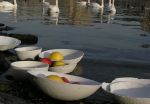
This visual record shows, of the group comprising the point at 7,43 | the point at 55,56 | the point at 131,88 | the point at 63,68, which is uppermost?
the point at 7,43

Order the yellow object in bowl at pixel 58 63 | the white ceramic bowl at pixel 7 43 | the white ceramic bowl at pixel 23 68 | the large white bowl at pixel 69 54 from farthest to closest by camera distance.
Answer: the white ceramic bowl at pixel 7 43 → the large white bowl at pixel 69 54 → the yellow object in bowl at pixel 58 63 → the white ceramic bowl at pixel 23 68

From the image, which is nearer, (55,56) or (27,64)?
(27,64)

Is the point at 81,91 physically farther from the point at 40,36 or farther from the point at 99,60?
the point at 40,36

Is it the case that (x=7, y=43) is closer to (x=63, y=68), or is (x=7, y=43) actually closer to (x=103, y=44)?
(x=63, y=68)

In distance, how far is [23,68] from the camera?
15.7m

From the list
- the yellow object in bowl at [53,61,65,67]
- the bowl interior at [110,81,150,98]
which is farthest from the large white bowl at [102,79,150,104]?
the yellow object in bowl at [53,61,65,67]

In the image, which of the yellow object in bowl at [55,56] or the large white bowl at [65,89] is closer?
the large white bowl at [65,89]

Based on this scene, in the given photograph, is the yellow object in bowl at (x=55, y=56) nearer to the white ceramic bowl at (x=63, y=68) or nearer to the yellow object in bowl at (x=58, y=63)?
the yellow object in bowl at (x=58, y=63)

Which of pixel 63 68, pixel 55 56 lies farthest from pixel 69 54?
pixel 63 68

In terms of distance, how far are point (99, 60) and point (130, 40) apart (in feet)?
31.7

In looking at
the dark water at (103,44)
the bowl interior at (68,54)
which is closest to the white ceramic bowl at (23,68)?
Result: the dark water at (103,44)

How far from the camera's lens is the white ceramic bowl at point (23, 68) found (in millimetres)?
15548

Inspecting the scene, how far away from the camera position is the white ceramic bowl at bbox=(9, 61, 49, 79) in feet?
51.0

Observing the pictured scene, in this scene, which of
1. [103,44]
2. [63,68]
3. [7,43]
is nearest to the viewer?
[63,68]
